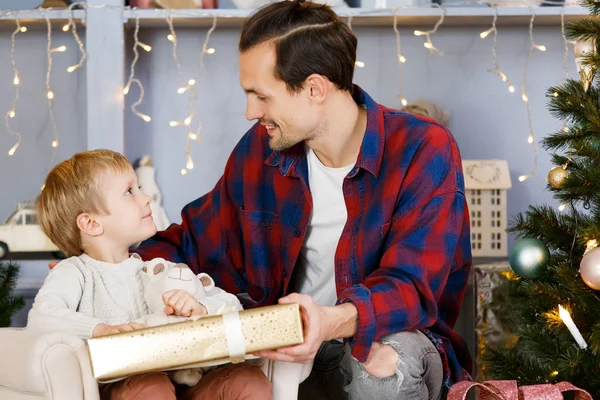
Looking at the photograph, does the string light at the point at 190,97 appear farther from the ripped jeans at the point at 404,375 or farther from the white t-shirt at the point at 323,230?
the ripped jeans at the point at 404,375

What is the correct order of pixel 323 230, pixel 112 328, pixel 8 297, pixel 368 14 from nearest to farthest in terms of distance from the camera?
pixel 112 328 < pixel 323 230 < pixel 8 297 < pixel 368 14

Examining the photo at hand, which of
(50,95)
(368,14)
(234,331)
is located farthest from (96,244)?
(368,14)

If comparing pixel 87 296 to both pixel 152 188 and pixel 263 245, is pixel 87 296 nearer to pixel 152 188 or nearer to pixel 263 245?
pixel 263 245

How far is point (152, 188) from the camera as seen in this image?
2.53m

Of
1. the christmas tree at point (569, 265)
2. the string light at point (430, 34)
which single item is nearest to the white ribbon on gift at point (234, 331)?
the christmas tree at point (569, 265)

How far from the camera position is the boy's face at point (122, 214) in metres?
1.59

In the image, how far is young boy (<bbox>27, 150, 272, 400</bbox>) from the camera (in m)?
1.46

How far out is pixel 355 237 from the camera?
1646mm

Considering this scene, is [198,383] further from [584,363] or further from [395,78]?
[395,78]

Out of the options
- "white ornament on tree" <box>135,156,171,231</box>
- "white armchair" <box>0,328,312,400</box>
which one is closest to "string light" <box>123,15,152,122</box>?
"white ornament on tree" <box>135,156,171,231</box>

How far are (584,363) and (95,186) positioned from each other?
3.25ft

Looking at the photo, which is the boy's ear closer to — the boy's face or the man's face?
the boy's face

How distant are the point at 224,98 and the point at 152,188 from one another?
393 mm

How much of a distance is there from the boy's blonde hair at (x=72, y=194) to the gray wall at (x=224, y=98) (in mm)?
1003
